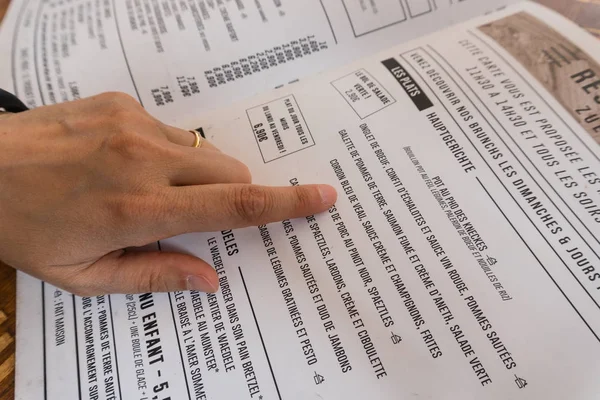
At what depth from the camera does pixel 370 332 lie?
0.40m

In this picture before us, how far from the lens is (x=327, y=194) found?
46 centimetres

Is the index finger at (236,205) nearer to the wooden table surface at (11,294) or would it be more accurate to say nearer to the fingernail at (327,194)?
the fingernail at (327,194)

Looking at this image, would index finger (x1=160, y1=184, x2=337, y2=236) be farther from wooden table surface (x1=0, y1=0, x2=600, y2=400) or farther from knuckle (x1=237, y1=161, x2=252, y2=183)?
wooden table surface (x1=0, y1=0, x2=600, y2=400)

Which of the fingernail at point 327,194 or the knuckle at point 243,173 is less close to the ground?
the knuckle at point 243,173

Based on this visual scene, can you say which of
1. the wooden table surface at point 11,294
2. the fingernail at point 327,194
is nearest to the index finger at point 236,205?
the fingernail at point 327,194

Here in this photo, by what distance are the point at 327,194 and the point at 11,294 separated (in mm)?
386

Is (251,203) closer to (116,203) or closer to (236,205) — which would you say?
(236,205)

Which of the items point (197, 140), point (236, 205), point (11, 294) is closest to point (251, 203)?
point (236, 205)

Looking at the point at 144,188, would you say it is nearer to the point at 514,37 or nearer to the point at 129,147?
the point at 129,147

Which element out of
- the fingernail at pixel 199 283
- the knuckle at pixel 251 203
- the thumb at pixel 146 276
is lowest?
the fingernail at pixel 199 283

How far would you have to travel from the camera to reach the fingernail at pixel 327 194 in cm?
46

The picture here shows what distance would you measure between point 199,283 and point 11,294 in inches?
9.4

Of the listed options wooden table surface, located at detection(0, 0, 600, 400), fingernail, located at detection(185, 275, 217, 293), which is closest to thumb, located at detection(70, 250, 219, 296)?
fingernail, located at detection(185, 275, 217, 293)

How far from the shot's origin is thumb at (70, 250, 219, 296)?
0.43 meters
